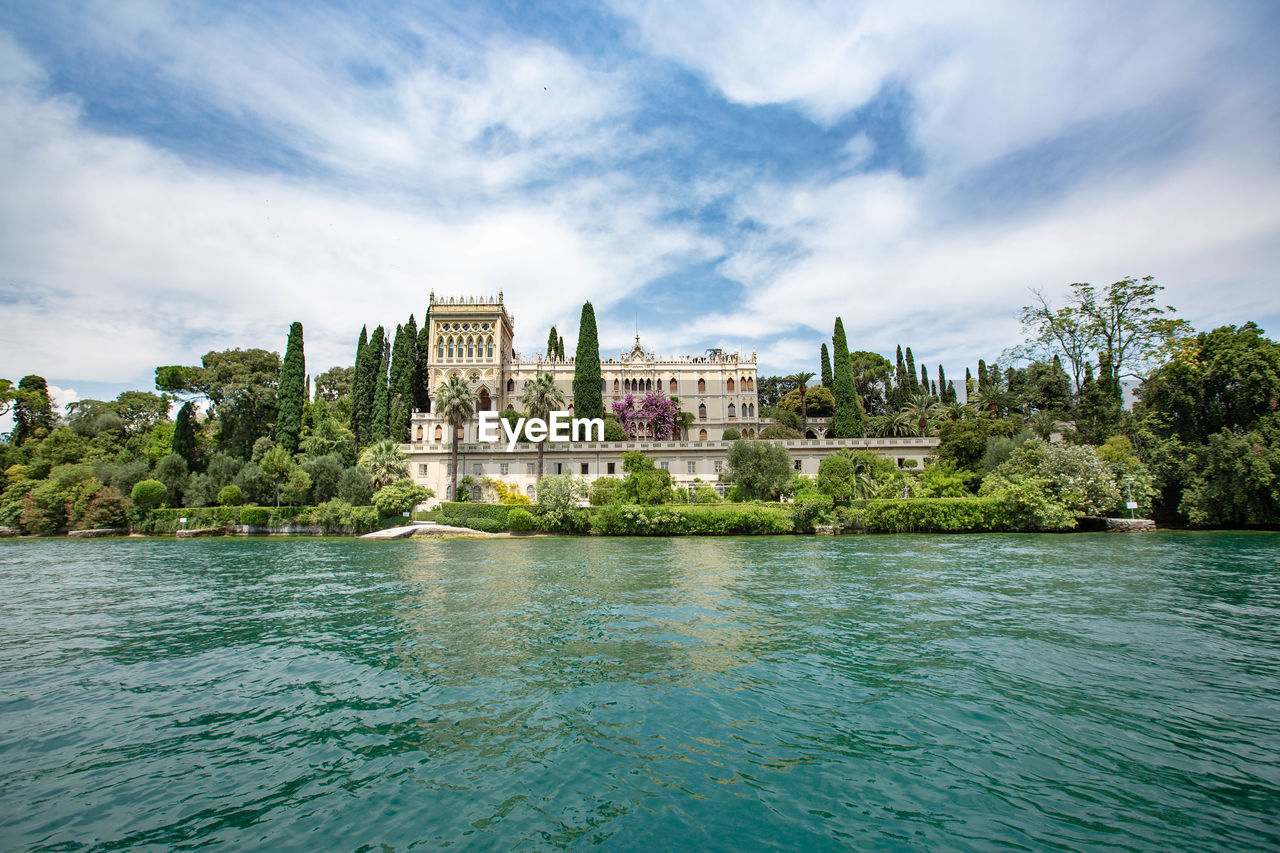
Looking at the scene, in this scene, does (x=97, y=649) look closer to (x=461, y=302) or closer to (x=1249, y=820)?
(x=1249, y=820)

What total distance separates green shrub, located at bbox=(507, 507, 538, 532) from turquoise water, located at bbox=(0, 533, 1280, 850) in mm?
23504

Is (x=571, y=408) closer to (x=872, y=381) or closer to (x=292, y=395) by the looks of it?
(x=292, y=395)

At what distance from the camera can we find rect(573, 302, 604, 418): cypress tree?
2170 inches

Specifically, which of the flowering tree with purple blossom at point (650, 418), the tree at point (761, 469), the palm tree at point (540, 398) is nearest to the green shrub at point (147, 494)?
the palm tree at point (540, 398)

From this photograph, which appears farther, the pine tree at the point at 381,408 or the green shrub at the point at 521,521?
the pine tree at the point at 381,408

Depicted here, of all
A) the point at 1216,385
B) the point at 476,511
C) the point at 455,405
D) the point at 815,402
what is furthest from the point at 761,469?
the point at 815,402

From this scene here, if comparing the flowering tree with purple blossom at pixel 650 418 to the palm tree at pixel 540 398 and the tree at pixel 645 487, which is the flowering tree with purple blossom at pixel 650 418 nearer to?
the palm tree at pixel 540 398

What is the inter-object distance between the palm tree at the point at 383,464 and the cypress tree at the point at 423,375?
1615cm

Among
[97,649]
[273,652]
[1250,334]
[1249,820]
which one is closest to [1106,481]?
[1250,334]

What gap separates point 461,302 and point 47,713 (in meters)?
58.9

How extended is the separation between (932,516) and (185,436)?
5198 cm

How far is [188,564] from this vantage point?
23.9 meters

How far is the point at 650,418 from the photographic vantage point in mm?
59250

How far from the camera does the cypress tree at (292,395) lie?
46725 millimetres
